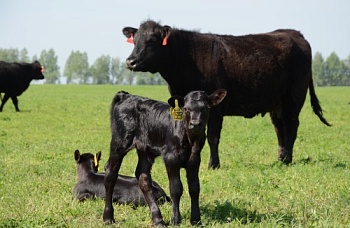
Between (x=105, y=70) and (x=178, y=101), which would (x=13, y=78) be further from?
(x=105, y=70)

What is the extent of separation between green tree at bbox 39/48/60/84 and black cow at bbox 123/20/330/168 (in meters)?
177

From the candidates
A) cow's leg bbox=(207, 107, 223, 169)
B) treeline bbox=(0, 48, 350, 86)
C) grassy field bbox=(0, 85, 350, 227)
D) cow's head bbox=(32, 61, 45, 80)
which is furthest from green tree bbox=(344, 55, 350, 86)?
cow's leg bbox=(207, 107, 223, 169)

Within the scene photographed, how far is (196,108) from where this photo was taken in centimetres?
601

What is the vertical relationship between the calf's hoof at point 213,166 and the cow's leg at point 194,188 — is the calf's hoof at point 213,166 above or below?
below

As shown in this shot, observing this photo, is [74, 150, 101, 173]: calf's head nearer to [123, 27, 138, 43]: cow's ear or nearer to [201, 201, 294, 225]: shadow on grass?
[201, 201, 294, 225]: shadow on grass

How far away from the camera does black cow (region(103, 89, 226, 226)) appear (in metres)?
6.12

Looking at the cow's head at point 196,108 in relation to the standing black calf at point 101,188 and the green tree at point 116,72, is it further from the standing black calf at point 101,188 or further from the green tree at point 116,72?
the green tree at point 116,72

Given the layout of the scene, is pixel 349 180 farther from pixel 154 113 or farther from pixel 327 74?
pixel 327 74

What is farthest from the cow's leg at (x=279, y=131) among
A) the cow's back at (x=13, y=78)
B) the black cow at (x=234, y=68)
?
the cow's back at (x=13, y=78)

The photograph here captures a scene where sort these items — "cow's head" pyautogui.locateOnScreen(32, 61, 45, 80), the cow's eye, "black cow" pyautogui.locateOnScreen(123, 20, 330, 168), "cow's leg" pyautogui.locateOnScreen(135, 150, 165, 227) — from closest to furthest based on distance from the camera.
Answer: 1. "cow's leg" pyautogui.locateOnScreen(135, 150, 165, 227)
2. the cow's eye
3. "black cow" pyautogui.locateOnScreen(123, 20, 330, 168)
4. "cow's head" pyautogui.locateOnScreen(32, 61, 45, 80)

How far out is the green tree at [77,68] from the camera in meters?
187

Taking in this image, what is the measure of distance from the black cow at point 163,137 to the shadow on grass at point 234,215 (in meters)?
0.49

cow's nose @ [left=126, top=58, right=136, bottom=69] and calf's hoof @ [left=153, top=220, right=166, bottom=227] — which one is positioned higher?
cow's nose @ [left=126, top=58, right=136, bottom=69]

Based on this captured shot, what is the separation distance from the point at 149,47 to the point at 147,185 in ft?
15.2
